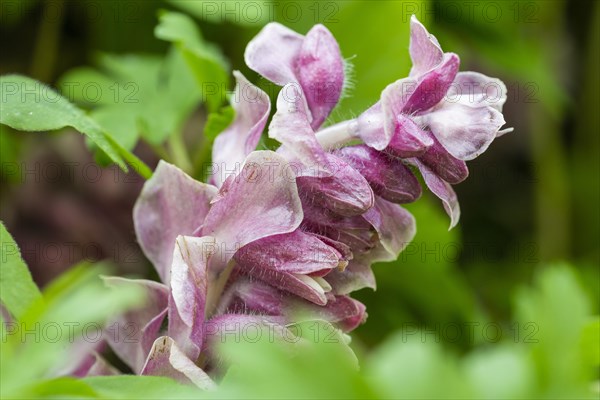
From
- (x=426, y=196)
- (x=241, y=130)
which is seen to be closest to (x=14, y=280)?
(x=241, y=130)

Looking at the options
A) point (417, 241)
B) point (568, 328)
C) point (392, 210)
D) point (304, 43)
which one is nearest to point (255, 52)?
point (304, 43)

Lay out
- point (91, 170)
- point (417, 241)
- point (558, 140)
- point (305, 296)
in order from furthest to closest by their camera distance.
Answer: point (558, 140) < point (91, 170) < point (417, 241) < point (305, 296)

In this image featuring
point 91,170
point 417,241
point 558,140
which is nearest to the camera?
point 417,241

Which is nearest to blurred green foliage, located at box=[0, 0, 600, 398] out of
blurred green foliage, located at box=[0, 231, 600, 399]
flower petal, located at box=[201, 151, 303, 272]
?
blurred green foliage, located at box=[0, 231, 600, 399]

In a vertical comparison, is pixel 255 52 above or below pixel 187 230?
above

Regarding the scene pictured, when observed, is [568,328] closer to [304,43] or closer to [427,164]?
[427,164]

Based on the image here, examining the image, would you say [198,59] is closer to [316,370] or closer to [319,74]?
[319,74]
